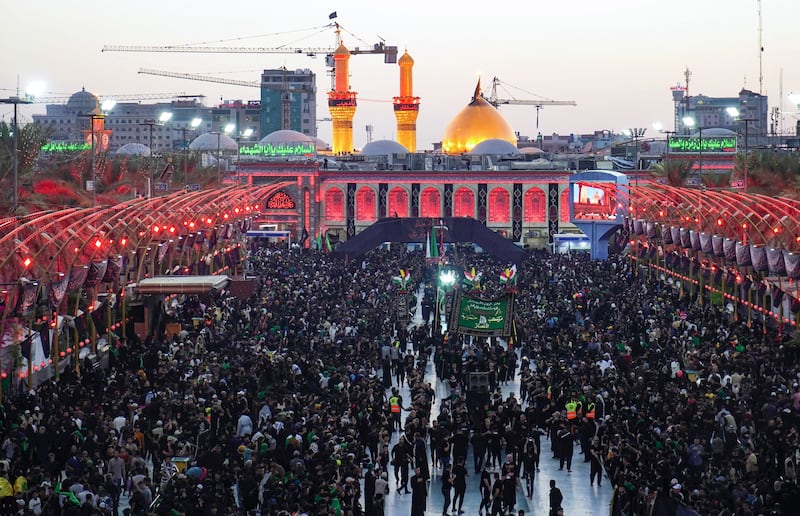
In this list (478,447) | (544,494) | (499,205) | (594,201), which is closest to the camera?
(544,494)

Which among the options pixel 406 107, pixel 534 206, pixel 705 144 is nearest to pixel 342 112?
pixel 406 107

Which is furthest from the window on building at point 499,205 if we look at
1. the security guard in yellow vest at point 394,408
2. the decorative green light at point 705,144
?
the security guard in yellow vest at point 394,408

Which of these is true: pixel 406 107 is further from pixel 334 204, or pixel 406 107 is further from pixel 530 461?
pixel 530 461

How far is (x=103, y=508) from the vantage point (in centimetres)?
1755

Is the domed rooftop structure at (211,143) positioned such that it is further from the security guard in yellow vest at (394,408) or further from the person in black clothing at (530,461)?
the person in black clothing at (530,461)

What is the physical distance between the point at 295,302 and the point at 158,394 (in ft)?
52.4

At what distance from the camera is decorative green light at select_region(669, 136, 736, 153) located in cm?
8512

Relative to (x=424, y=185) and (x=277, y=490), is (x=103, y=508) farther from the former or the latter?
(x=424, y=185)

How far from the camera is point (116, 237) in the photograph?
3559cm

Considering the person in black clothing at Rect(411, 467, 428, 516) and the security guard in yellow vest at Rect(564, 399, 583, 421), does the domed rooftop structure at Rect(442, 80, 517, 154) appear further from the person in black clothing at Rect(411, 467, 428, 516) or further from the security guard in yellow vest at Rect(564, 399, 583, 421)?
the person in black clothing at Rect(411, 467, 428, 516)

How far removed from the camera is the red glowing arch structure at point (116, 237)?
2931 cm

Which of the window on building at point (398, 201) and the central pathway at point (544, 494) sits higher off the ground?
the window on building at point (398, 201)

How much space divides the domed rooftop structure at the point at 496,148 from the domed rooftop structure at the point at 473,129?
415 centimetres

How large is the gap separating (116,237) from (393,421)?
13.2m
